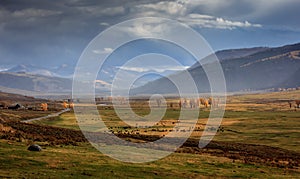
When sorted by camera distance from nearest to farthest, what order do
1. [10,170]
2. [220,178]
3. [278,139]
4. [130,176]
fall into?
1. [10,170]
2. [130,176]
3. [220,178]
4. [278,139]

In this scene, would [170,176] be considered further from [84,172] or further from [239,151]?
[239,151]

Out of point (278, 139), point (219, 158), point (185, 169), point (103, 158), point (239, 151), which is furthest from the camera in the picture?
point (278, 139)

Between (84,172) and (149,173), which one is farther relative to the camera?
(149,173)

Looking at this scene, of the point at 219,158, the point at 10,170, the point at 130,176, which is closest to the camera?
the point at 10,170

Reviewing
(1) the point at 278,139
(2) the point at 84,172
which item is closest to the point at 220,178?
(2) the point at 84,172

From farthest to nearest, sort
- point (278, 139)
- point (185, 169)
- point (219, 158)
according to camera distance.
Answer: point (278, 139) < point (219, 158) < point (185, 169)

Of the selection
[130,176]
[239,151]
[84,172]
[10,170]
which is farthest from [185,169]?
[239,151]

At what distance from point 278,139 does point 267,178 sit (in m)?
53.4

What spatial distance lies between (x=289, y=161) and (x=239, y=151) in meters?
11.8

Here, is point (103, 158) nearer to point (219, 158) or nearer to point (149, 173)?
point (149, 173)

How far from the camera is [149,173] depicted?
38281 mm

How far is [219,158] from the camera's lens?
54344 millimetres

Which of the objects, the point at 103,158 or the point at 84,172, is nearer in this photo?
the point at 84,172

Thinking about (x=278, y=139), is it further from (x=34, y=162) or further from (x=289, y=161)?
(x=34, y=162)
